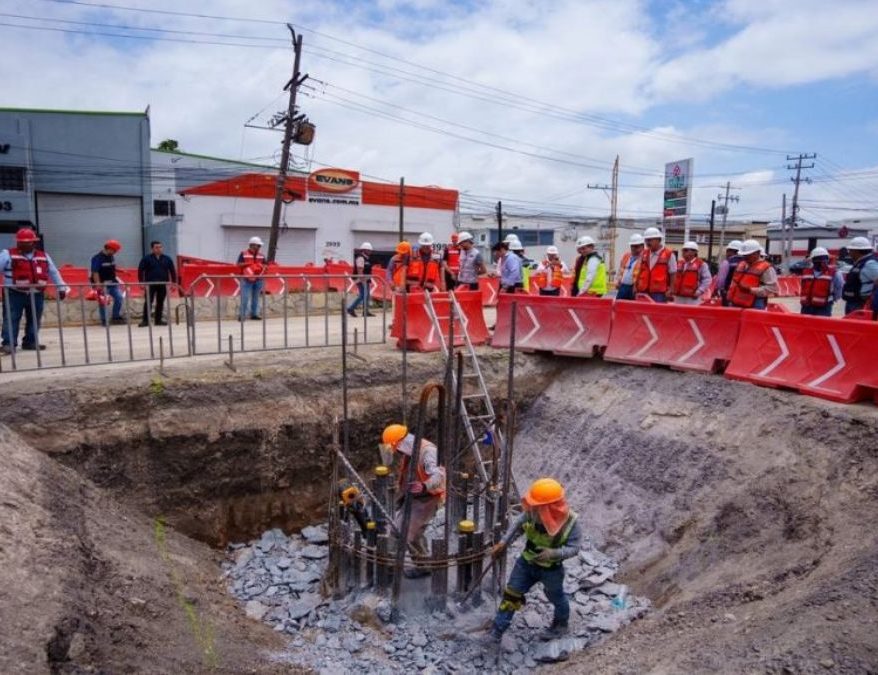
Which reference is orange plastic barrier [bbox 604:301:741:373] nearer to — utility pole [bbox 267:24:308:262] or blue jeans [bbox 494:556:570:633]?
blue jeans [bbox 494:556:570:633]

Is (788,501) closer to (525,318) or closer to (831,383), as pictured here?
(831,383)

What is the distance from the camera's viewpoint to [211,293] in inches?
648

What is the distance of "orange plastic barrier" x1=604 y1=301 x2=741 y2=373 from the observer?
862 centimetres

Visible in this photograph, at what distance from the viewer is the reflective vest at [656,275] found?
9852mm

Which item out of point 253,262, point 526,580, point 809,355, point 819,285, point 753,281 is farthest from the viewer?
point 253,262

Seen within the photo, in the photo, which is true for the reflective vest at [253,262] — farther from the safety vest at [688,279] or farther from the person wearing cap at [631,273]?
the safety vest at [688,279]

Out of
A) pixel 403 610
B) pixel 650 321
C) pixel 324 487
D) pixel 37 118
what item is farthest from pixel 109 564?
pixel 37 118

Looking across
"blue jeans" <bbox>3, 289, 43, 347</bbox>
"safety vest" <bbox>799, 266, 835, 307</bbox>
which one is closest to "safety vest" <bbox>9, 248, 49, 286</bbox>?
"blue jeans" <bbox>3, 289, 43, 347</bbox>

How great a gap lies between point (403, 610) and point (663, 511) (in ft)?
10.6

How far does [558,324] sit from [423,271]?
2474 mm

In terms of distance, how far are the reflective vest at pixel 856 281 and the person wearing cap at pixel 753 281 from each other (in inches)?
37.4

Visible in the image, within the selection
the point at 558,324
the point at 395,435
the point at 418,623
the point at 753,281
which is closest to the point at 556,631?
the point at 418,623

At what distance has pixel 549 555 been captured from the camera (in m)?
5.70

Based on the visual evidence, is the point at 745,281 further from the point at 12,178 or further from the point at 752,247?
the point at 12,178
